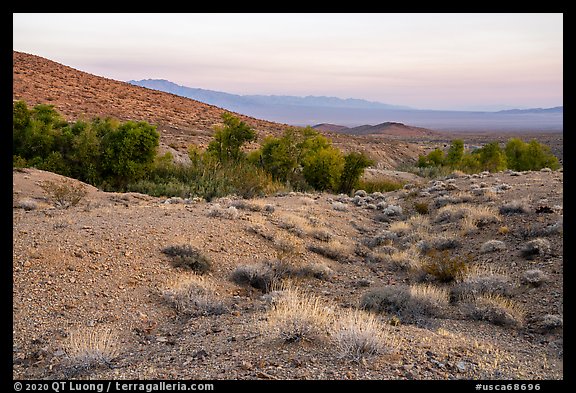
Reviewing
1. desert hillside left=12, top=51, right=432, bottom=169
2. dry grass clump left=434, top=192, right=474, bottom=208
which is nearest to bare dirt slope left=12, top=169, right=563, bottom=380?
dry grass clump left=434, top=192, right=474, bottom=208

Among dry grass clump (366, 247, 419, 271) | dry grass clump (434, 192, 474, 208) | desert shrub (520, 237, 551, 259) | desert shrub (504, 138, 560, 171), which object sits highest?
desert shrub (504, 138, 560, 171)

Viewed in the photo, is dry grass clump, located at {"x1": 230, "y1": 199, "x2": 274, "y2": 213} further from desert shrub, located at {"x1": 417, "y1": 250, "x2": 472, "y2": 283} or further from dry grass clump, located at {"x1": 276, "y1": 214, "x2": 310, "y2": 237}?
desert shrub, located at {"x1": 417, "y1": 250, "x2": 472, "y2": 283}

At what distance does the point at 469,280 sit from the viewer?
838cm

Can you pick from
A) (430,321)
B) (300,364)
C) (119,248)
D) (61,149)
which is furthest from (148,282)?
(61,149)

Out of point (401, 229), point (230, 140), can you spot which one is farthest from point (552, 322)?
point (230, 140)

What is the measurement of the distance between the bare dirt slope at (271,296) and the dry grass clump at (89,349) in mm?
18

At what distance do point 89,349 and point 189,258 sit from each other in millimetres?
3730

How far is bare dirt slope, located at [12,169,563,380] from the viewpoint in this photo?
5004 mm

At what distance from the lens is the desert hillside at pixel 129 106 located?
45.0 m

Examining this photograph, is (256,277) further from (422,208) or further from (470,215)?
(422,208)

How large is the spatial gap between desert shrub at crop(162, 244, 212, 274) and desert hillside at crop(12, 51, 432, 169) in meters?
27.9

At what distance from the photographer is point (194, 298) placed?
7.30 meters

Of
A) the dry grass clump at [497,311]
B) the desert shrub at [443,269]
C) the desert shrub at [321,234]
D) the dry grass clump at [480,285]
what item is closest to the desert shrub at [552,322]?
the dry grass clump at [497,311]

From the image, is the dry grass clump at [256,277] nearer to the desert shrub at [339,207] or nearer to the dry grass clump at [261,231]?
the dry grass clump at [261,231]
